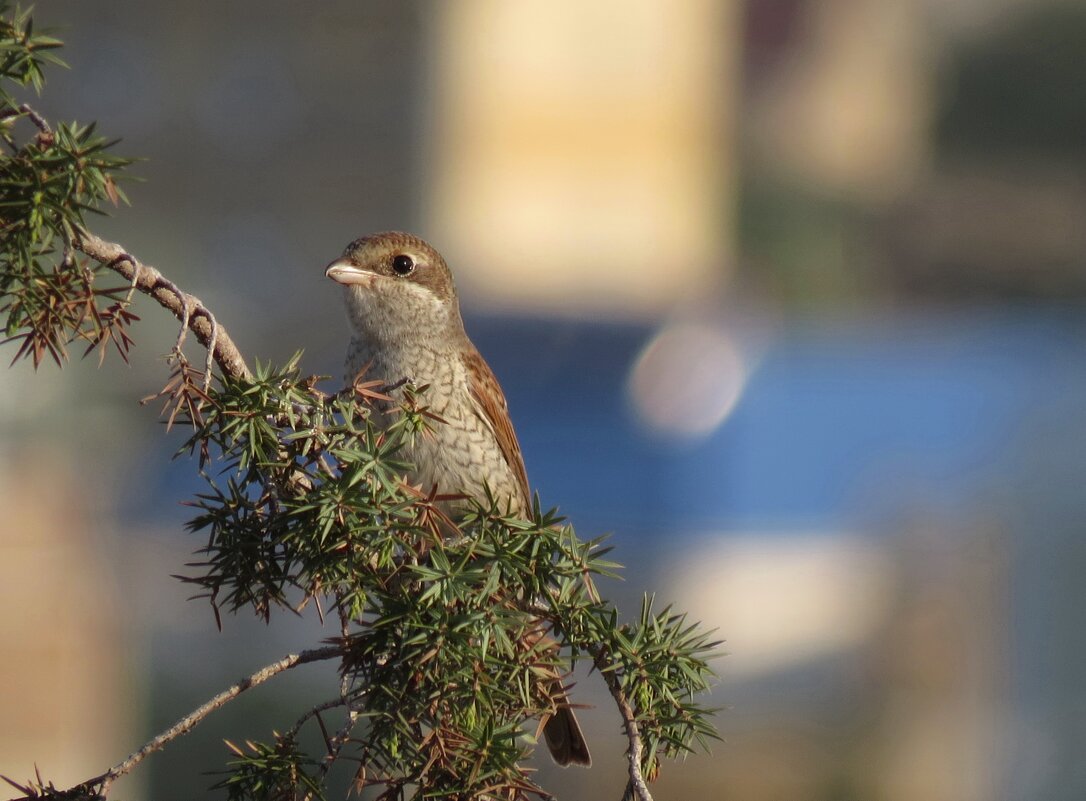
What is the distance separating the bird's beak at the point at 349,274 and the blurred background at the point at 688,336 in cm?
46

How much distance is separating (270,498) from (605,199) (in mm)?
14233

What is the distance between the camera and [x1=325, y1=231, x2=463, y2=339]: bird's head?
9.90 ft

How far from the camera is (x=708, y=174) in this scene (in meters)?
17.5

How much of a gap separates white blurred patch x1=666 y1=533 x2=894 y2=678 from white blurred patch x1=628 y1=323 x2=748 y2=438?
0.68m

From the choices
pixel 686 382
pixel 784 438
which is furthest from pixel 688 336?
pixel 784 438

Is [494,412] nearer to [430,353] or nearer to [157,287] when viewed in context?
[430,353]

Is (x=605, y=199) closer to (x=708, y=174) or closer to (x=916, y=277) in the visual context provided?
(x=708, y=174)

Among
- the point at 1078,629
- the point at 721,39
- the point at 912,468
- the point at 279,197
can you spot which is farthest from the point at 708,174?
the point at 1078,629

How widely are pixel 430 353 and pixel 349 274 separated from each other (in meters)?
0.24

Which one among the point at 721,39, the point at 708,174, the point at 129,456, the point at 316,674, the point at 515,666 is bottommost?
the point at 515,666

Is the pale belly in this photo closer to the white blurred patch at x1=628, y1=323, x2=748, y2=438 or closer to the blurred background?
the blurred background

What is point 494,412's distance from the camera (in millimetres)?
3020

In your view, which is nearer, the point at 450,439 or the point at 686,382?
the point at 450,439

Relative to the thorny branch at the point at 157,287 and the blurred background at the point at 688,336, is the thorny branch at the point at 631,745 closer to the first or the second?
the thorny branch at the point at 157,287
